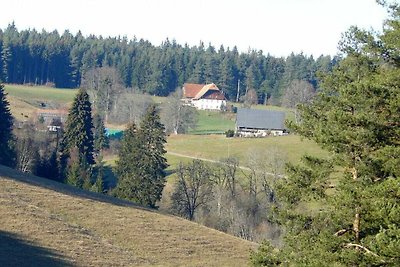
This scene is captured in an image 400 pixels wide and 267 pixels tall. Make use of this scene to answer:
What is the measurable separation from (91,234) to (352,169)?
2299 centimetres

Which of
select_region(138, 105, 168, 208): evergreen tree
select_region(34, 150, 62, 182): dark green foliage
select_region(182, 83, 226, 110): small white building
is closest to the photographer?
select_region(138, 105, 168, 208): evergreen tree

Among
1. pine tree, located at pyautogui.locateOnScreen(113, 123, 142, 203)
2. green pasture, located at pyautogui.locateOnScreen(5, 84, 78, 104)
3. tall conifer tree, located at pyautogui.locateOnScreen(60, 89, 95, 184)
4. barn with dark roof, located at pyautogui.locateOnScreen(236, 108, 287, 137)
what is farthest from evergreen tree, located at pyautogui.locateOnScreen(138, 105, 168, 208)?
green pasture, located at pyautogui.locateOnScreen(5, 84, 78, 104)

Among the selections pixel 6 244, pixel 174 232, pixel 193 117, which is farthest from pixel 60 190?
pixel 193 117

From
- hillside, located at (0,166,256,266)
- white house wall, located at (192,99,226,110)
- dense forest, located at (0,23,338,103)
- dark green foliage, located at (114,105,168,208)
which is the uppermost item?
dense forest, located at (0,23,338,103)

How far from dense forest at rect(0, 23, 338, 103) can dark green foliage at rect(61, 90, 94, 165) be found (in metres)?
79.5

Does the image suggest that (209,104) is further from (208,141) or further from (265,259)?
(265,259)

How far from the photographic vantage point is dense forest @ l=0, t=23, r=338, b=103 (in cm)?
13725

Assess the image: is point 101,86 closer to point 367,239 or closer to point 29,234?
point 29,234

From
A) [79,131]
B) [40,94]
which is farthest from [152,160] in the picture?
[40,94]

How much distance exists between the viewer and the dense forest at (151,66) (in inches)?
Result: 5404

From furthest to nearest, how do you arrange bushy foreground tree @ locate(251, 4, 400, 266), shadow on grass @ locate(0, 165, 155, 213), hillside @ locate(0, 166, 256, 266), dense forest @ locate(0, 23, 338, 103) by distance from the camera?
dense forest @ locate(0, 23, 338, 103) → shadow on grass @ locate(0, 165, 155, 213) → hillside @ locate(0, 166, 256, 266) → bushy foreground tree @ locate(251, 4, 400, 266)

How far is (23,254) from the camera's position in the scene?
91.8 ft

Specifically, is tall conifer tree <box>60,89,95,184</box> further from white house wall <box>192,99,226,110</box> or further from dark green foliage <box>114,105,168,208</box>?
white house wall <box>192,99,226,110</box>

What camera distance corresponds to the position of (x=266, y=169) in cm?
5678
